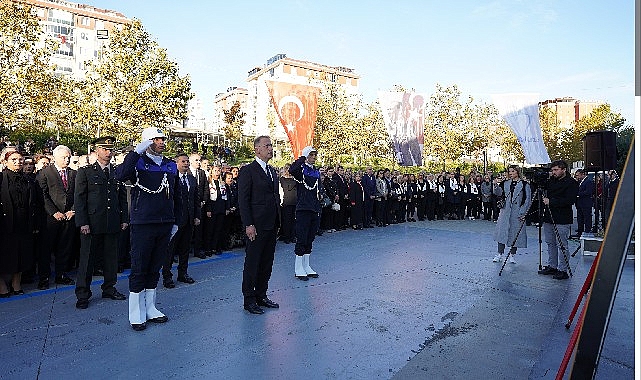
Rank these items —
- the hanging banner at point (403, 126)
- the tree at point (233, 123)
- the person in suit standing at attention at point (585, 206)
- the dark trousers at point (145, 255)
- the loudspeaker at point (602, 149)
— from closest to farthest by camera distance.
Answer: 1. the dark trousers at point (145, 255)
2. the loudspeaker at point (602, 149)
3. the person in suit standing at attention at point (585, 206)
4. the hanging banner at point (403, 126)
5. the tree at point (233, 123)

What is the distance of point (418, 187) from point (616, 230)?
1621 cm

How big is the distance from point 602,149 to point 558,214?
3.16 m

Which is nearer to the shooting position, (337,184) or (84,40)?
(337,184)

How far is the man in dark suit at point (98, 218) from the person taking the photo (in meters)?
5.40

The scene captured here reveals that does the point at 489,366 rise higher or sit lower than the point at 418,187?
lower

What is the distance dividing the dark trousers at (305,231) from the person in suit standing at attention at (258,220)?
1.51 m

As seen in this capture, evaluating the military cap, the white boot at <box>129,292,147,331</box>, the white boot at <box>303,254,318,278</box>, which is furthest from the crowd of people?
the white boot at <box>303,254,318,278</box>

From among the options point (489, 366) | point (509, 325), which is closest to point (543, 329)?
point (509, 325)

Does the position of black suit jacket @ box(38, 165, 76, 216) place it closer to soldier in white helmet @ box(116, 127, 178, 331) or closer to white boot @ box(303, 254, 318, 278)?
soldier in white helmet @ box(116, 127, 178, 331)

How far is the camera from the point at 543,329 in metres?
4.74

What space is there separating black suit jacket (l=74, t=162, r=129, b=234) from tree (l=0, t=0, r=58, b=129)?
48.2 feet

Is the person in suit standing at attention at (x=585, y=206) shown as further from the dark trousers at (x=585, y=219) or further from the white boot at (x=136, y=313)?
the white boot at (x=136, y=313)

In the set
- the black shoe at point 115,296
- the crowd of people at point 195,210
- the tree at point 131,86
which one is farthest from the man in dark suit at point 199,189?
the tree at point 131,86

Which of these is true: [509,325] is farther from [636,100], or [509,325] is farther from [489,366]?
[636,100]
